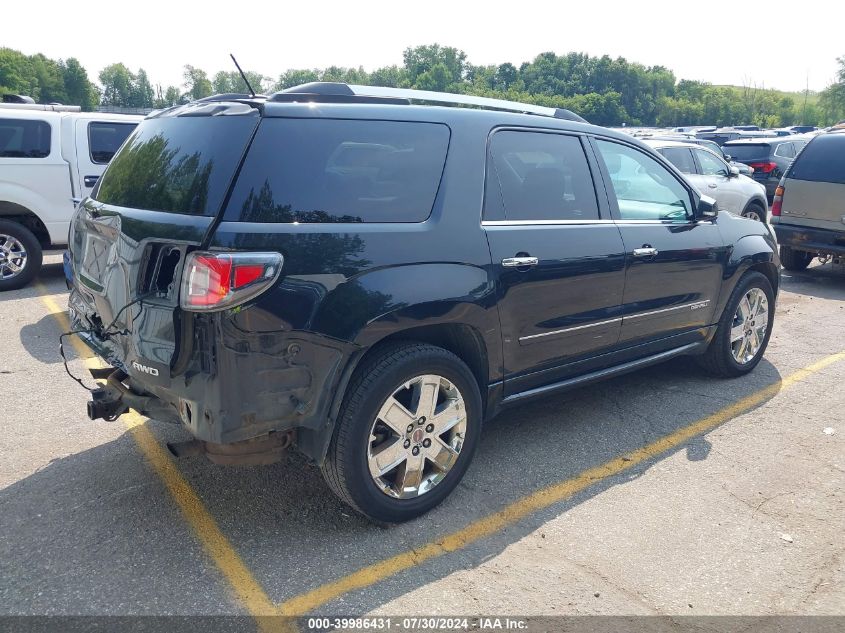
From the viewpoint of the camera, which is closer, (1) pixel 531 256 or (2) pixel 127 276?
(2) pixel 127 276

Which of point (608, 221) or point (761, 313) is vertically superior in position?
point (608, 221)

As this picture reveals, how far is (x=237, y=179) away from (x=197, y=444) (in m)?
1.12

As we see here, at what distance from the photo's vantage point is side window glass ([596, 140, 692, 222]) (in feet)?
14.2

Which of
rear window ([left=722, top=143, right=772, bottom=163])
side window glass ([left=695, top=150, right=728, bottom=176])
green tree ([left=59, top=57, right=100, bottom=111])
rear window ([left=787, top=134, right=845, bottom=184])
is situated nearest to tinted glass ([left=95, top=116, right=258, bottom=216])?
rear window ([left=787, top=134, right=845, bottom=184])

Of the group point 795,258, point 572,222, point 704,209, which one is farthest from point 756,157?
point 572,222

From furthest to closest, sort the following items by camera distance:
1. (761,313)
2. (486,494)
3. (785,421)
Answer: (761,313)
(785,421)
(486,494)

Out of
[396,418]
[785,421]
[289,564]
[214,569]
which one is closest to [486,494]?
[396,418]

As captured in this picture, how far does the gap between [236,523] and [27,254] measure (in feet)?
19.9

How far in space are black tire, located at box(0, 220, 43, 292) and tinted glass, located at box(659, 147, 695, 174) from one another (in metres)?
8.81

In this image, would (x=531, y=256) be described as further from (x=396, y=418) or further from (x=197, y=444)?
(x=197, y=444)

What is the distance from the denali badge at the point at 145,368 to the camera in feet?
9.32

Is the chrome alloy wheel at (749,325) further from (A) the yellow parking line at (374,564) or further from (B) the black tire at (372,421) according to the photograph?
(B) the black tire at (372,421)

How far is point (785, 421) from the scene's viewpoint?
461 cm

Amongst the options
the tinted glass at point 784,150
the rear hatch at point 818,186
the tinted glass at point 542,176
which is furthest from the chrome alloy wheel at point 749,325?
the tinted glass at point 784,150
